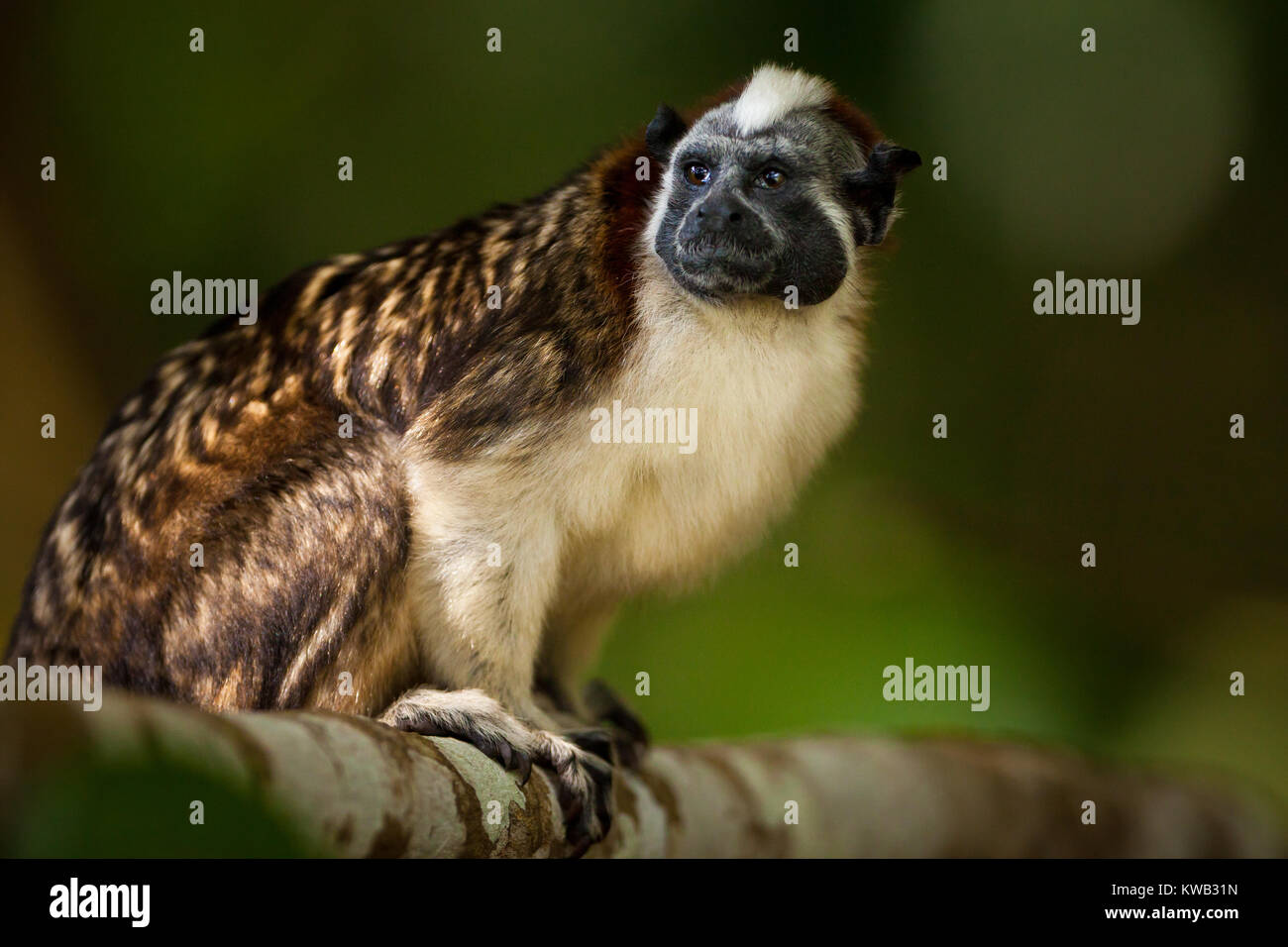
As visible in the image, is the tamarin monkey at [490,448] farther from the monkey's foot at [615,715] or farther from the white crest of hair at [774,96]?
the monkey's foot at [615,715]

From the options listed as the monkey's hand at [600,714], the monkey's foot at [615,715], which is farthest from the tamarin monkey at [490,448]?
the monkey's foot at [615,715]

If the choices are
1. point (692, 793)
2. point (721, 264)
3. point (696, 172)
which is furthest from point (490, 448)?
point (692, 793)

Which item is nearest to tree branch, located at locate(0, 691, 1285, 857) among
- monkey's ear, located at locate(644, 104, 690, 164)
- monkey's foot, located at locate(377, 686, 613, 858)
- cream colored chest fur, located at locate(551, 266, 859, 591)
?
monkey's foot, located at locate(377, 686, 613, 858)

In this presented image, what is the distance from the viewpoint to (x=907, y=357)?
16.8ft

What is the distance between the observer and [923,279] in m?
4.99

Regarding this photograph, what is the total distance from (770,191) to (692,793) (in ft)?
5.06

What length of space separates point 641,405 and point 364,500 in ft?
2.16

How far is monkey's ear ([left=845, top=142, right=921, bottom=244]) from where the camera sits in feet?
9.71

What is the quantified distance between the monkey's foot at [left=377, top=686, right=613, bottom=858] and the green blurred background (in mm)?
2010

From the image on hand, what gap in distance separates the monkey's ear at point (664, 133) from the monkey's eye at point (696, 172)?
4.3 inches

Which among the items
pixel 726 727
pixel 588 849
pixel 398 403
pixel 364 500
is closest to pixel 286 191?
pixel 398 403

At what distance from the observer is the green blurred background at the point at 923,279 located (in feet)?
14.8

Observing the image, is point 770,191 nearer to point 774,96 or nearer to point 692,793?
point 774,96
